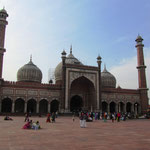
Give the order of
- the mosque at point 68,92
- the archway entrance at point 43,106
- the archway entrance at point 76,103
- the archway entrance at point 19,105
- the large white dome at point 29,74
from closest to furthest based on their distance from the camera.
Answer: the mosque at point 68,92, the archway entrance at point 19,105, the archway entrance at point 43,106, the archway entrance at point 76,103, the large white dome at point 29,74

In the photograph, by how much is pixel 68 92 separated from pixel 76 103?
17.2 feet

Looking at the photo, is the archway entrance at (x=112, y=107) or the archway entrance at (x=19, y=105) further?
the archway entrance at (x=112, y=107)

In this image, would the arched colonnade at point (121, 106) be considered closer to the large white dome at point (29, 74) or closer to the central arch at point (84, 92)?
the central arch at point (84, 92)

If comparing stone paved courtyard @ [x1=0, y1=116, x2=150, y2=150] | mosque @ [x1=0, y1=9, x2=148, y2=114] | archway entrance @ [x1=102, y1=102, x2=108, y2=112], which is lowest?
stone paved courtyard @ [x1=0, y1=116, x2=150, y2=150]

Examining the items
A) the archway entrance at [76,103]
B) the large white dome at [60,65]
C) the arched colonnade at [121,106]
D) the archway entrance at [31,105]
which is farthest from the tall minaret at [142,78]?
the archway entrance at [31,105]

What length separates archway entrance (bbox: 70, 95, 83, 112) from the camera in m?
32.2

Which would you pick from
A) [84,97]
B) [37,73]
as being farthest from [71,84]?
[37,73]

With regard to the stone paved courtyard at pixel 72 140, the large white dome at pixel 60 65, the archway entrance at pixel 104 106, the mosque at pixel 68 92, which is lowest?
the stone paved courtyard at pixel 72 140

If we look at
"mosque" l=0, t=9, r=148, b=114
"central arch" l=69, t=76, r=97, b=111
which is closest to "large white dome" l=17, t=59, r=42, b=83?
"mosque" l=0, t=9, r=148, b=114

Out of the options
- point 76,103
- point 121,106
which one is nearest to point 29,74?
point 76,103

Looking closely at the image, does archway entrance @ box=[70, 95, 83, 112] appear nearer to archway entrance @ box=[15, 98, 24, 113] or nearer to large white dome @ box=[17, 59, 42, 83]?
large white dome @ box=[17, 59, 42, 83]

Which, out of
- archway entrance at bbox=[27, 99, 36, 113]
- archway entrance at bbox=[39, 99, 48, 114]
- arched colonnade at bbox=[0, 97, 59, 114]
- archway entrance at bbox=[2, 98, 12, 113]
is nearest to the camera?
arched colonnade at bbox=[0, 97, 59, 114]

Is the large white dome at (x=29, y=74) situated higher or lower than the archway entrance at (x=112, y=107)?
higher

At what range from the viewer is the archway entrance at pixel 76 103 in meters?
32.2
